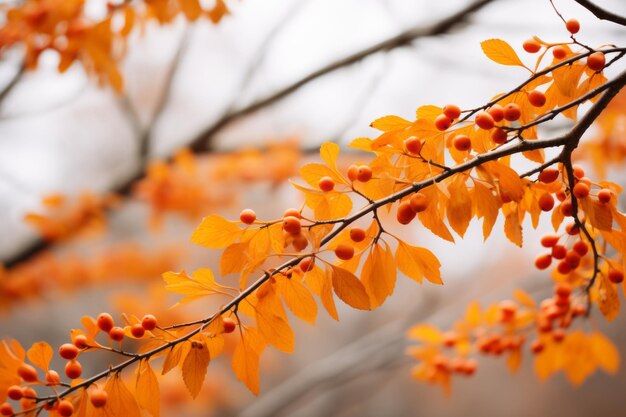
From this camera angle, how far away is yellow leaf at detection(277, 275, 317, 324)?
0.47m

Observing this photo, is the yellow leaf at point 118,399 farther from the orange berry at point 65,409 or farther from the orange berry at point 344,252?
the orange berry at point 344,252

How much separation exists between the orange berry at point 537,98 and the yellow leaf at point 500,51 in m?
0.03

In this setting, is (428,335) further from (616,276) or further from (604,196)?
(604,196)

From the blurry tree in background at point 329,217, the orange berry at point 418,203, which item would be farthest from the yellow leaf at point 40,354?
the orange berry at point 418,203

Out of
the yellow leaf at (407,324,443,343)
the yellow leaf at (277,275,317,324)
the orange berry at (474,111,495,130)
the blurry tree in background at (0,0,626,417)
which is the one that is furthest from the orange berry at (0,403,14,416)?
the yellow leaf at (407,324,443,343)

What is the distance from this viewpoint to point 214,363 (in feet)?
15.2

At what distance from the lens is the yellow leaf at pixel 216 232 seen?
47cm

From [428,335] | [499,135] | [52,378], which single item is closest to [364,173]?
[499,135]

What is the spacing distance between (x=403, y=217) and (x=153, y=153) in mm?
1358

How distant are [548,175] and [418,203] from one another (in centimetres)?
13

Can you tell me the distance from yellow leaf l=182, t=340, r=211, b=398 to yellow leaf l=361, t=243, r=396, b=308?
0.50 ft

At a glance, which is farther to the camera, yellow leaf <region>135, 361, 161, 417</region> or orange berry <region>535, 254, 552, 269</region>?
orange berry <region>535, 254, 552, 269</region>

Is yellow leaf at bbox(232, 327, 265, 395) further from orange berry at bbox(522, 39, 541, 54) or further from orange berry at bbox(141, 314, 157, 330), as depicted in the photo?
orange berry at bbox(522, 39, 541, 54)

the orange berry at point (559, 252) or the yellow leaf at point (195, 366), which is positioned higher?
the yellow leaf at point (195, 366)
